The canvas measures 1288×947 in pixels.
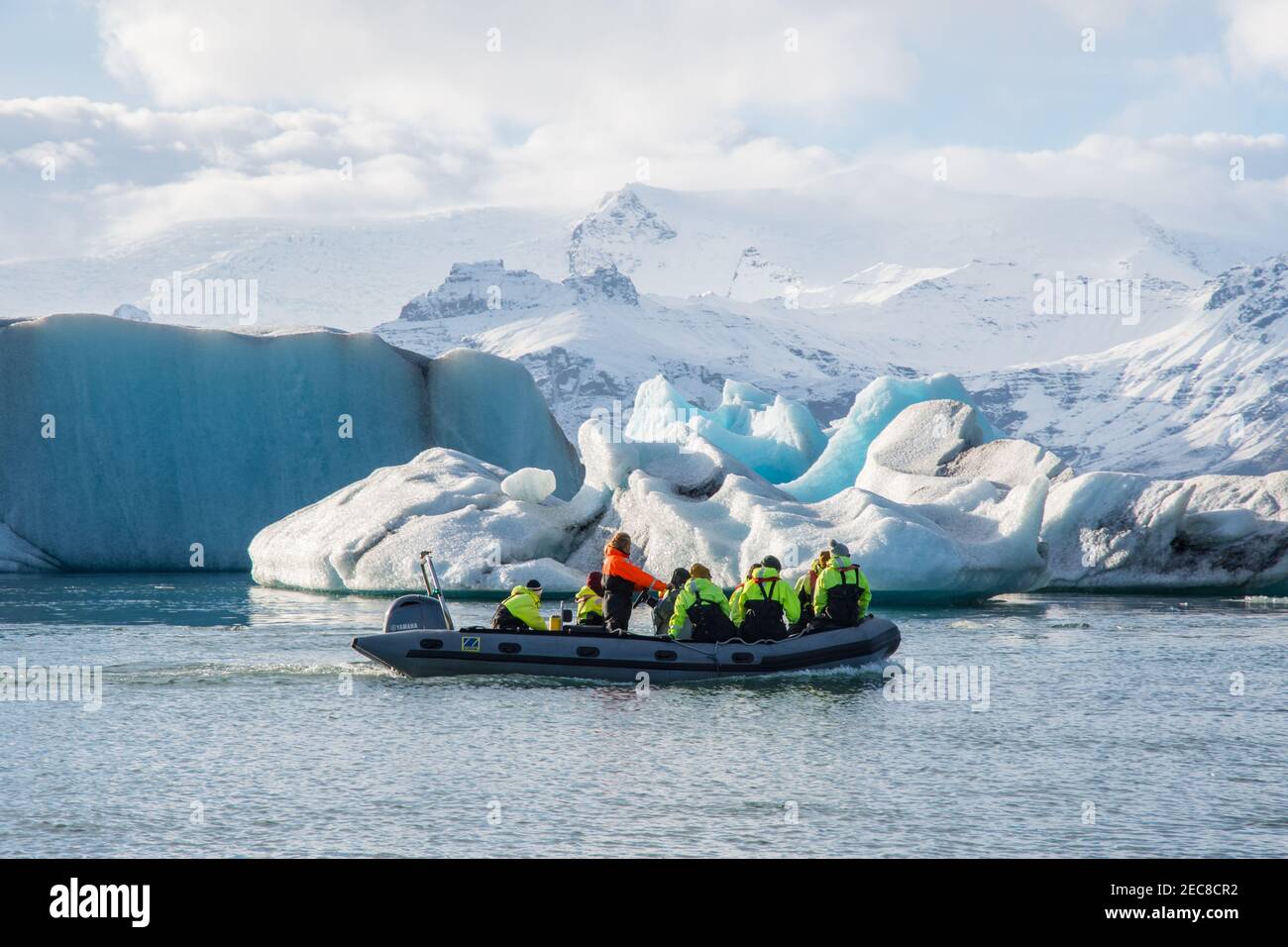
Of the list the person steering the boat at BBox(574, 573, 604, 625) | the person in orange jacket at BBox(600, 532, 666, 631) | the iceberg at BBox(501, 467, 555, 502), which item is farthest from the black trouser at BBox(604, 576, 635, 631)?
the iceberg at BBox(501, 467, 555, 502)

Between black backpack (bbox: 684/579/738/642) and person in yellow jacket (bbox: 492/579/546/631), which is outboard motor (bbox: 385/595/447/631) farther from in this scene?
black backpack (bbox: 684/579/738/642)

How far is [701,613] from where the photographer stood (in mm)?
14867

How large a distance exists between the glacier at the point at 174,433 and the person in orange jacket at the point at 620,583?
2204 centimetres

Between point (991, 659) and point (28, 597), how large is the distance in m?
17.0

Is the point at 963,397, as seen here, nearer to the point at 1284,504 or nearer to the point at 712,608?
the point at 1284,504

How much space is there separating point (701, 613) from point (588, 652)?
3.99ft

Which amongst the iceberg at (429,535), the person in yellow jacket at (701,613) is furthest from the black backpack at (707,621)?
the iceberg at (429,535)

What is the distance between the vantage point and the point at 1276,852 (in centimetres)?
844

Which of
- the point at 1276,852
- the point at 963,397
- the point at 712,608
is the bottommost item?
the point at 1276,852

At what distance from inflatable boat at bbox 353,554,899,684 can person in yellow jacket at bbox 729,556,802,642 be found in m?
0.14

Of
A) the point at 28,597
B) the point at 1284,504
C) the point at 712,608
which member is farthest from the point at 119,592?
the point at 1284,504

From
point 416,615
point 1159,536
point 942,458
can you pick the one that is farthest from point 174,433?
point 416,615

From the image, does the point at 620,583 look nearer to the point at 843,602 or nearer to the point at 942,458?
the point at 843,602
